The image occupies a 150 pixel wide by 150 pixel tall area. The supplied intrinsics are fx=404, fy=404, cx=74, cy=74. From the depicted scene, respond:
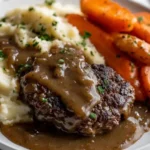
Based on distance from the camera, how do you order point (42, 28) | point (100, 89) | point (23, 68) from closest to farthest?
point (100, 89) → point (23, 68) → point (42, 28)

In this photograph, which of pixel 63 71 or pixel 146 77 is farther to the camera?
pixel 146 77

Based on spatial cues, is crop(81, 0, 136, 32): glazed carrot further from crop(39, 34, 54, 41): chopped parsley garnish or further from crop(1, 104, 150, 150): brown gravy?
crop(1, 104, 150, 150): brown gravy

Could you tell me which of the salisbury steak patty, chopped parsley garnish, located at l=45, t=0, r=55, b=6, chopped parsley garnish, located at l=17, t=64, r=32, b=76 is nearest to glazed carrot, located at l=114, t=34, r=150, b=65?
the salisbury steak patty

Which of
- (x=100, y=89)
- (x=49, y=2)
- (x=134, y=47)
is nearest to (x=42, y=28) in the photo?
(x=49, y=2)

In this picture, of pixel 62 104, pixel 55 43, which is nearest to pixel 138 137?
pixel 62 104

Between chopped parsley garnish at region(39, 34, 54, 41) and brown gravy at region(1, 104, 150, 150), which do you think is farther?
chopped parsley garnish at region(39, 34, 54, 41)

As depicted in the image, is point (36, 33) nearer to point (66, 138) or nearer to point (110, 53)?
point (110, 53)
